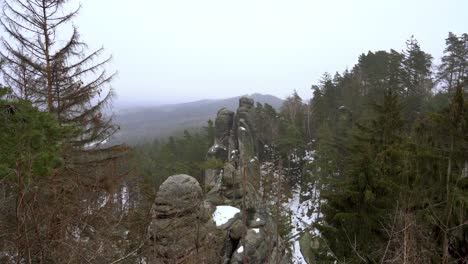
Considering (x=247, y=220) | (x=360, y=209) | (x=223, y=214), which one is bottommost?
(x=247, y=220)

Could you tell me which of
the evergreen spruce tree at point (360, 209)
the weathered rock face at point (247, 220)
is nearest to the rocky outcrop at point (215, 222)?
the weathered rock face at point (247, 220)

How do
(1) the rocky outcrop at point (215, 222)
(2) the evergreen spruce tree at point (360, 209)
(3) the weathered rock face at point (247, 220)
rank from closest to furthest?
(1) the rocky outcrop at point (215, 222)
(2) the evergreen spruce tree at point (360, 209)
(3) the weathered rock face at point (247, 220)

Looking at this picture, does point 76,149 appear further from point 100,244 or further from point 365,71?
point 365,71

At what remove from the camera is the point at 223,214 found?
13.7 meters

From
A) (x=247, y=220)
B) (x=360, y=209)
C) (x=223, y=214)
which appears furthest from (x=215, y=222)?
(x=360, y=209)

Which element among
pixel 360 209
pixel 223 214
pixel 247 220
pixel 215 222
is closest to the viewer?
pixel 360 209

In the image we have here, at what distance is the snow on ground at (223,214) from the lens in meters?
13.3

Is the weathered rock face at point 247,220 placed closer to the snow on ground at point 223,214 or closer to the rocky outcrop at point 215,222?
the rocky outcrop at point 215,222

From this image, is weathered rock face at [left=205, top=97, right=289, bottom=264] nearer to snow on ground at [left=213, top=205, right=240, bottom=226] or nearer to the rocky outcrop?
the rocky outcrop

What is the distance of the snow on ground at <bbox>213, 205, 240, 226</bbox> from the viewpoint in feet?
43.6

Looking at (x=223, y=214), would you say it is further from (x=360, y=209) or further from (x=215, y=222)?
(x=360, y=209)

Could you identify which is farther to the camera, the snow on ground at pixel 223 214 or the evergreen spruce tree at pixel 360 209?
the snow on ground at pixel 223 214

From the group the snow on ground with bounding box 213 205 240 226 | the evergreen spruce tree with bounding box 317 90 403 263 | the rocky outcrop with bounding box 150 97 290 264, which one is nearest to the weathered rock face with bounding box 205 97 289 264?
the rocky outcrop with bounding box 150 97 290 264

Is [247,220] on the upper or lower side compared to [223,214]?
lower
